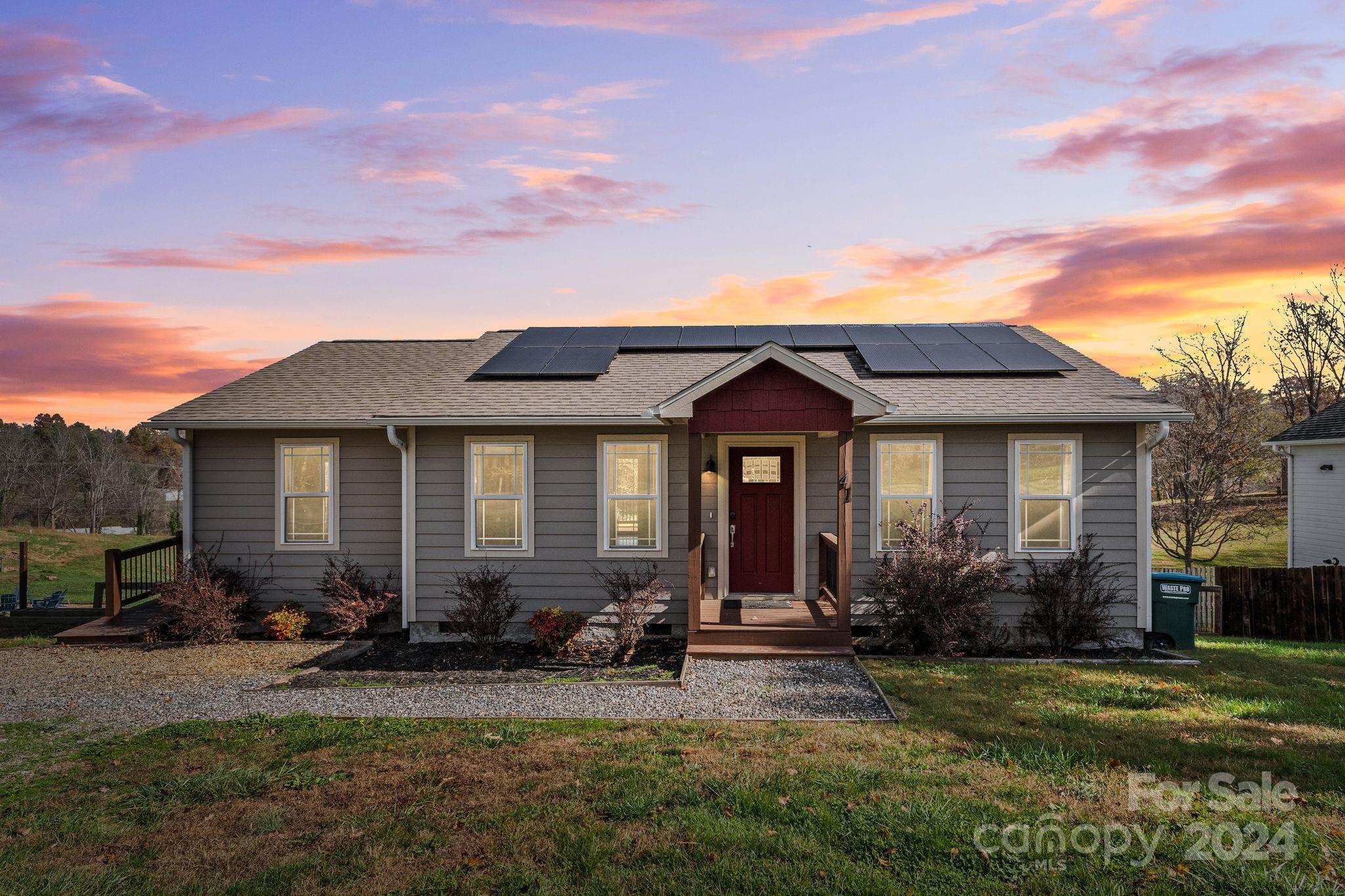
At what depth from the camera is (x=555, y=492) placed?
10320mm

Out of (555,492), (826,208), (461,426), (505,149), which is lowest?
(555,492)

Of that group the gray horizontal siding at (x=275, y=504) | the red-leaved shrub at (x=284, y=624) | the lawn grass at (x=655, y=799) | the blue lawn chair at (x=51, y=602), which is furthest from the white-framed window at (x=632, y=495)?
the blue lawn chair at (x=51, y=602)

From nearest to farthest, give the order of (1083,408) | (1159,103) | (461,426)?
1. (1083,408)
2. (461,426)
3. (1159,103)

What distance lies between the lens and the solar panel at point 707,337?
41.4ft

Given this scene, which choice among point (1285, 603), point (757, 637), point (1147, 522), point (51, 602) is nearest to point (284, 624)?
point (757, 637)

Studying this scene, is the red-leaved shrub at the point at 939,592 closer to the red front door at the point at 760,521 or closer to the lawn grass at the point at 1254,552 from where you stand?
the red front door at the point at 760,521

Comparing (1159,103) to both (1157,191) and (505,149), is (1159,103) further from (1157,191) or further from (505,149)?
(505,149)

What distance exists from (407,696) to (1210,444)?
19807 millimetres

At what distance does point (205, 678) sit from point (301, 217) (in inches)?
330

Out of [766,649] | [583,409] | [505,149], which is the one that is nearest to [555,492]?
[583,409]

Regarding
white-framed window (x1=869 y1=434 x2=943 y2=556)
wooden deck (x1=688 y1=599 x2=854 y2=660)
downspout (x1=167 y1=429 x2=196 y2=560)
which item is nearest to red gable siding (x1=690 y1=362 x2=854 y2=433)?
white-framed window (x1=869 y1=434 x2=943 y2=556)

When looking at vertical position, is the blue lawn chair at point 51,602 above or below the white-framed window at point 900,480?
below

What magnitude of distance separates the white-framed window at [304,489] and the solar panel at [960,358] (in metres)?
9.60

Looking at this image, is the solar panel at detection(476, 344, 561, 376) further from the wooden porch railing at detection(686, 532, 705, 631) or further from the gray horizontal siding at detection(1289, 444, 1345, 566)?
the gray horizontal siding at detection(1289, 444, 1345, 566)
